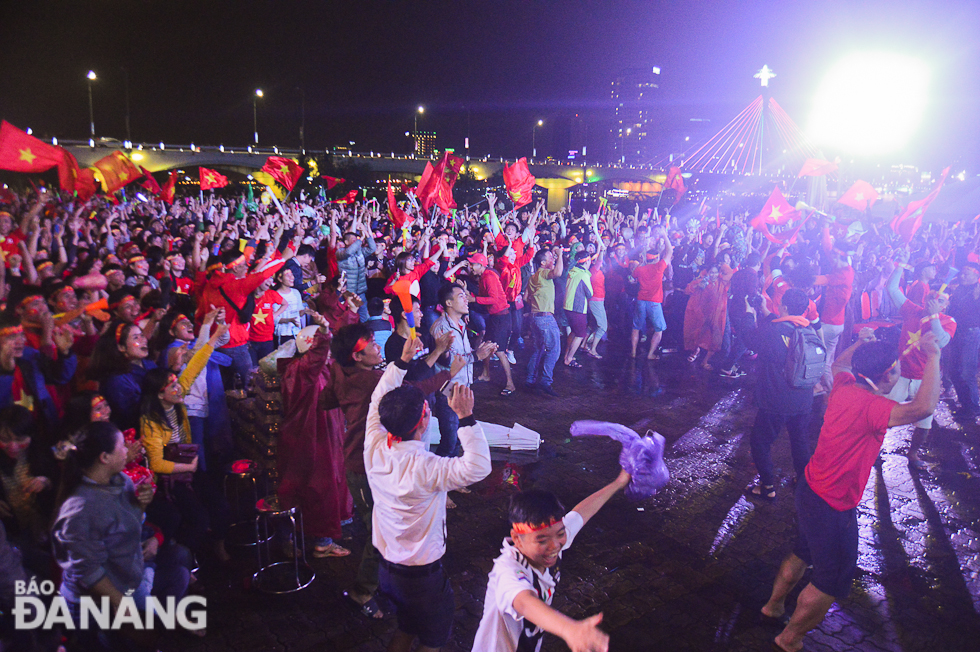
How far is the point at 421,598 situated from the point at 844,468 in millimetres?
2546

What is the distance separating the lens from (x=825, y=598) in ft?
11.0

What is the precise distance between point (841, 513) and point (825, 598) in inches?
19.8

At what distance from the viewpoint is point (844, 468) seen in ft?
11.0

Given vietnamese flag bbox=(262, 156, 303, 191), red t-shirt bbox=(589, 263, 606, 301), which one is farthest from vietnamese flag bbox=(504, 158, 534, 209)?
vietnamese flag bbox=(262, 156, 303, 191)

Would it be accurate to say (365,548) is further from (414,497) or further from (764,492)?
(764,492)

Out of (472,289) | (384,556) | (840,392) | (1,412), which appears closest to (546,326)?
(472,289)

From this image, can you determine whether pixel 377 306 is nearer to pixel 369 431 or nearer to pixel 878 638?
pixel 369 431

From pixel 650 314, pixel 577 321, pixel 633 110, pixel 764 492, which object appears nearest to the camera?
pixel 764 492

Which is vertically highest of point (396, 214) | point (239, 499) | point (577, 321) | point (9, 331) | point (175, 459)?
point (396, 214)

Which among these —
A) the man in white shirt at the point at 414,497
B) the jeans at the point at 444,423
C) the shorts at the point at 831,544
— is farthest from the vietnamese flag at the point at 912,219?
the man in white shirt at the point at 414,497

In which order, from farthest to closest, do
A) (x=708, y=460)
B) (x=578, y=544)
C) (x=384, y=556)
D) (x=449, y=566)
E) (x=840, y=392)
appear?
1. (x=708, y=460)
2. (x=578, y=544)
3. (x=449, y=566)
4. (x=840, y=392)
5. (x=384, y=556)

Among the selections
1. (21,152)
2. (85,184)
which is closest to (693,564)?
(21,152)

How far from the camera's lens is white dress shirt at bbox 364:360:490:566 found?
2631mm

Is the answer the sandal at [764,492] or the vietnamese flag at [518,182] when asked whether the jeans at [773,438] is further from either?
the vietnamese flag at [518,182]
